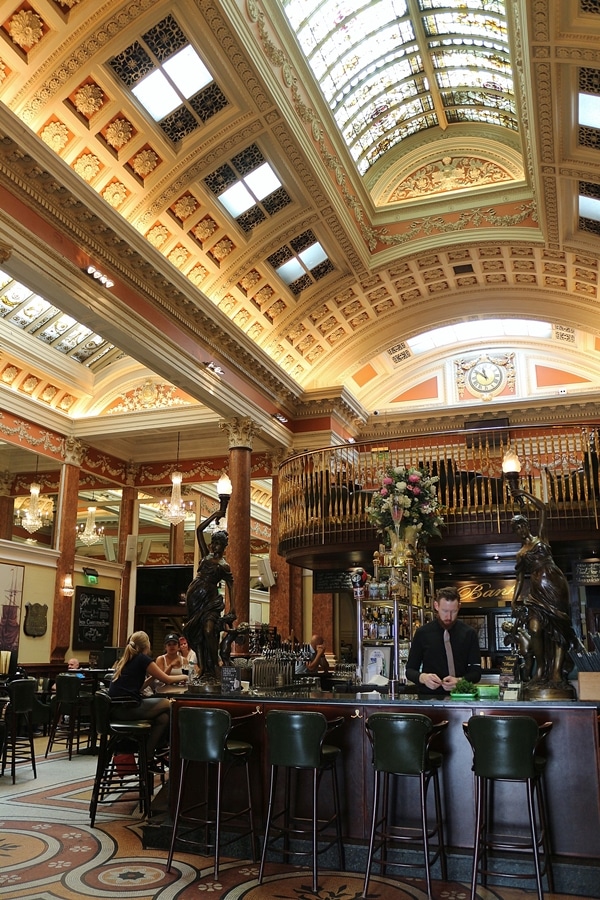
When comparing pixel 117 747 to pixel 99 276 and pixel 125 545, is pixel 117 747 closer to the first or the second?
pixel 99 276

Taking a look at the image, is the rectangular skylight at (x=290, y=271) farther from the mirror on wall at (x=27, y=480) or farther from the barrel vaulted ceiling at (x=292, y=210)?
the mirror on wall at (x=27, y=480)

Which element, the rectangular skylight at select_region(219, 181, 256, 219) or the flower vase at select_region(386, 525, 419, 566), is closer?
the flower vase at select_region(386, 525, 419, 566)

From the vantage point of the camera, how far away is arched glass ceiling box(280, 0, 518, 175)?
10898 millimetres

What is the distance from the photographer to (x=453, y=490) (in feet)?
36.6

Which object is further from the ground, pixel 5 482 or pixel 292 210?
pixel 292 210

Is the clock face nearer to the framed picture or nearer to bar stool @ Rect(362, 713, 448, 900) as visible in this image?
the framed picture

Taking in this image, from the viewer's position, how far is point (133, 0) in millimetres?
8602

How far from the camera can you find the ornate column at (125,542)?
18.4 metres

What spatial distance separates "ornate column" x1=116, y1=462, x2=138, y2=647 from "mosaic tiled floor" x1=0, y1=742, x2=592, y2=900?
1216 centimetres

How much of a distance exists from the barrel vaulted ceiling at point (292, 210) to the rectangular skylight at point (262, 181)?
6 centimetres

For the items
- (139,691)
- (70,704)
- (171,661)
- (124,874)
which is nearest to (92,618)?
(70,704)

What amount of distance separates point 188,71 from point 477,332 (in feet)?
34.0

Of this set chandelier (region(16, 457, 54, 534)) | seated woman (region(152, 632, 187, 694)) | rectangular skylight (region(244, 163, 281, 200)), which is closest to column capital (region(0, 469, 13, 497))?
chandelier (region(16, 457, 54, 534))

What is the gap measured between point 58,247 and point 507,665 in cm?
770
